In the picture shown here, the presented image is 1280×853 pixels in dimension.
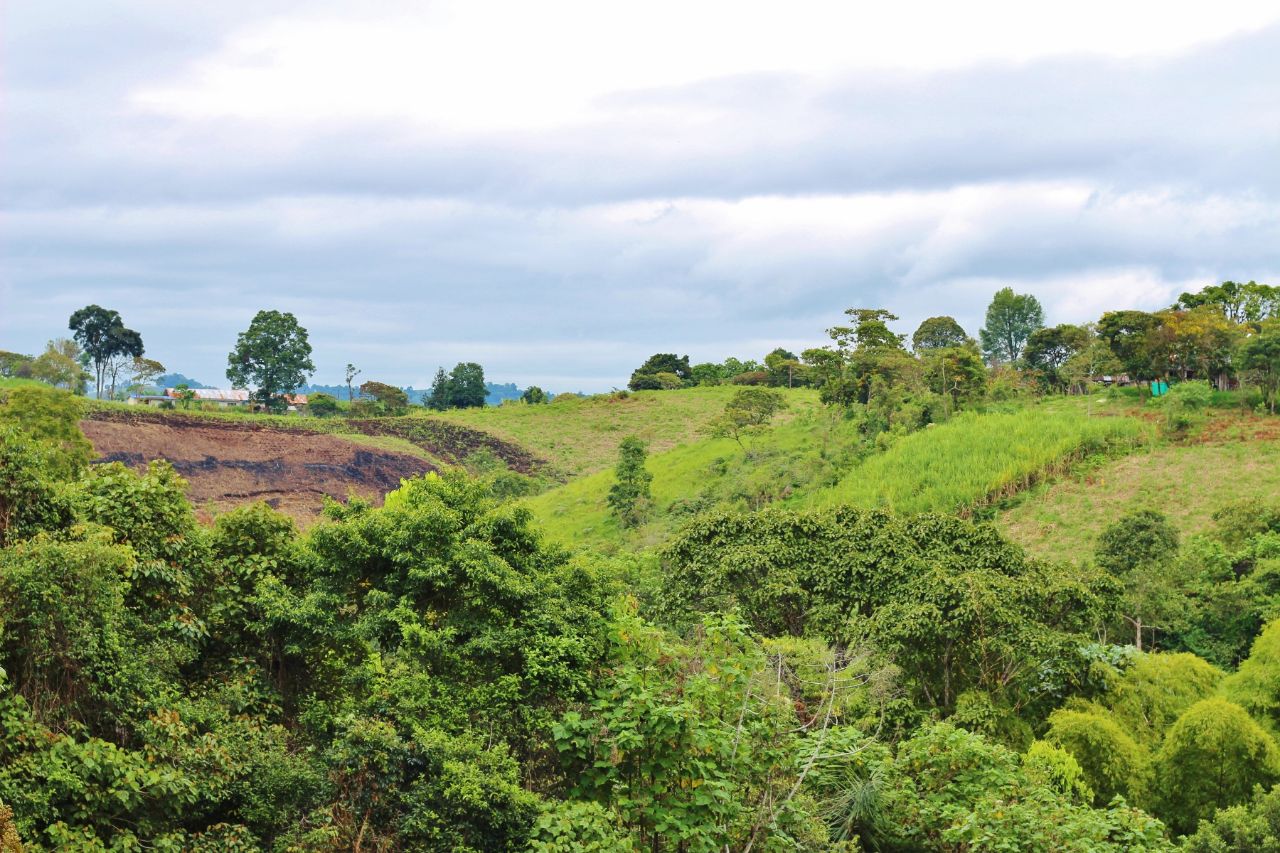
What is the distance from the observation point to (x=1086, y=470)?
35000mm

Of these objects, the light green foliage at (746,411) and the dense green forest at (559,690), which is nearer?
the dense green forest at (559,690)

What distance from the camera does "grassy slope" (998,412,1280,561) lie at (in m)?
30.3

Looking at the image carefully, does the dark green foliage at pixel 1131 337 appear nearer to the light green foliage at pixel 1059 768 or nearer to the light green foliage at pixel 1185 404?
the light green foliage at pixel 1185 404

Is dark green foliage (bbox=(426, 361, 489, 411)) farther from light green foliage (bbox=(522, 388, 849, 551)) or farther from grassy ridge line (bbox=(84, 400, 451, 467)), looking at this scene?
light green foliage (bbox=(522, 388, 849, 551))

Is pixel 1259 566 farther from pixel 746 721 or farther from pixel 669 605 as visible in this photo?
pixel 746 721

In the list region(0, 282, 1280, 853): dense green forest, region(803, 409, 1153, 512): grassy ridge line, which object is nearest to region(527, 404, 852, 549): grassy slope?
region(803, 409, 1153, 512): grassy ridge line

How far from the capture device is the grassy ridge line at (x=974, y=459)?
32469mm

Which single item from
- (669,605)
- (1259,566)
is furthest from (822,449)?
(669,605)

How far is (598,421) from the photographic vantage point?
215 ft

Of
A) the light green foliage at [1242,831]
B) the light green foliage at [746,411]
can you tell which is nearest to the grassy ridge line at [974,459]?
the light green foliage at [746,411]

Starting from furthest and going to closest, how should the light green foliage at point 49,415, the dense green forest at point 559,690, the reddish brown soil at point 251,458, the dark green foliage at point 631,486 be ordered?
the reddish brown soil at point 251,458, the dark green foliage at point 631,486, the light green foliage at point 49,415, the dense green forest at point 559,690

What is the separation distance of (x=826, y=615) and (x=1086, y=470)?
20467 millimetres

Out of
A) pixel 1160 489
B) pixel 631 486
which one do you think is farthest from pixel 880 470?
pixel 631 486

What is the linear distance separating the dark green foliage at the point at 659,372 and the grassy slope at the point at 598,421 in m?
4.07
